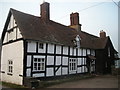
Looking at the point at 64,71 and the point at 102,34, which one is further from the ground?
the point at 102,34

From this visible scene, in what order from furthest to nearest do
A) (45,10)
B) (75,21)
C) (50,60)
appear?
1. (75,21)
2. (45,10)
3. (50,60)

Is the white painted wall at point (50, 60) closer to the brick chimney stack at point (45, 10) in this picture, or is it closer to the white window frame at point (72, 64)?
the white window frame at point (72, 64)

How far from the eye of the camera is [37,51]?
1548 cm

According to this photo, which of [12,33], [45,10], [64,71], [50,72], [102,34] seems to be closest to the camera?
[50,72]

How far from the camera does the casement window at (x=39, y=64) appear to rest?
15275mm

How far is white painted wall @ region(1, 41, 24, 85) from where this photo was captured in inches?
585

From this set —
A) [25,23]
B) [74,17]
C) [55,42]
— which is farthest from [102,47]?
[25,23]

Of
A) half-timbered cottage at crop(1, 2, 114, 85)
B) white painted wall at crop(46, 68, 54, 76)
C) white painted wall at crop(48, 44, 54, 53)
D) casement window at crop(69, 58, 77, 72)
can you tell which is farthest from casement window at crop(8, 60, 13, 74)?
casement window at crop(69, 58, 77, 72)

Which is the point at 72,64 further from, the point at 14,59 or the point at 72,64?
the point at 14,59

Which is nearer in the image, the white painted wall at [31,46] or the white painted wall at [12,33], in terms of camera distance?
the white painted wall at [31,46]

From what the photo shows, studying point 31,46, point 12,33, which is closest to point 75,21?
point 12,33

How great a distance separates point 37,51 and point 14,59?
257cm

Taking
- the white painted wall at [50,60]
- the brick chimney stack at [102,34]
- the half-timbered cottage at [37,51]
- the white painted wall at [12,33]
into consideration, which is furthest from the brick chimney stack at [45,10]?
the brick chimney stack at [102,34]

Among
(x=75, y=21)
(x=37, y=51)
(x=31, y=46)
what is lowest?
(x=37, y=51)
